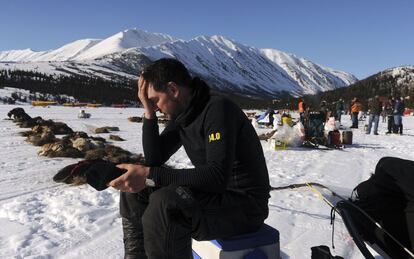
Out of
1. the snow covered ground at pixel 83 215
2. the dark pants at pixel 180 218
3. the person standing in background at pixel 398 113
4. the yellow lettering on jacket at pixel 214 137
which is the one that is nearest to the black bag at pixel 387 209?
the snow covered ground at pixel 83 215

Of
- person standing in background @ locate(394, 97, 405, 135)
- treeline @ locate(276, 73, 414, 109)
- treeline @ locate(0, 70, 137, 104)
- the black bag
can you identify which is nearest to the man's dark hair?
the black bag

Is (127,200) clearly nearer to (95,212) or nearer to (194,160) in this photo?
(194,160)

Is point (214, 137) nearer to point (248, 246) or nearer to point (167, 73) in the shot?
point (167, 73)

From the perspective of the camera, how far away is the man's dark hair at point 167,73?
250 centimetres

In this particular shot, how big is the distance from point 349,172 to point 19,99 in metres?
69.4

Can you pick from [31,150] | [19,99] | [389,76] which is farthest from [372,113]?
[389,76]

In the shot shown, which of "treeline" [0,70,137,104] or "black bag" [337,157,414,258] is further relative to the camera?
"treeline" [0,70,137,104]

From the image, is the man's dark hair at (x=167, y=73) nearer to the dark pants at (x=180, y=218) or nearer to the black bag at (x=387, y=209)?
the dark pants at (x=180, y=218)

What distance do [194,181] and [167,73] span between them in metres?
0.71

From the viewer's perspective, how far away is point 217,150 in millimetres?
2256

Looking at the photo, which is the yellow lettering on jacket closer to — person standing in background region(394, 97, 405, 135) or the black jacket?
the black jacket

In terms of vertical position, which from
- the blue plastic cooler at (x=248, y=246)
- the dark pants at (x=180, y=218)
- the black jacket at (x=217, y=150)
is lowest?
the blue plastic cooler at (x=248, y=246)

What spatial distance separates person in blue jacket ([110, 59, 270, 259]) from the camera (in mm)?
2177

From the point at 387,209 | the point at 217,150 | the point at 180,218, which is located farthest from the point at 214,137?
the point at 387,209
